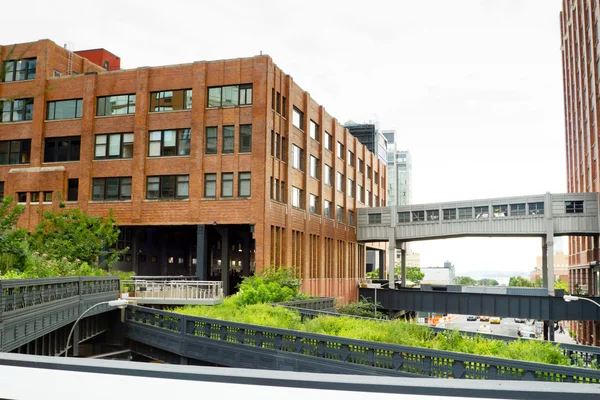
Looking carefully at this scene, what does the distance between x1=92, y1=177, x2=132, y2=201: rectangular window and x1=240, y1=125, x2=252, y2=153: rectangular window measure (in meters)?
10.1

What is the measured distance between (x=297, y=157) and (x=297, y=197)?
367 cm

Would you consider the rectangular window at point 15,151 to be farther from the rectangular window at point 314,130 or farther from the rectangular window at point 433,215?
the rectangular window at point 433,215

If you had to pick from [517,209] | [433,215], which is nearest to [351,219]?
[433,215]

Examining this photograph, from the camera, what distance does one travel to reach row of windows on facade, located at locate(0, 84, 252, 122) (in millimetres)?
47688

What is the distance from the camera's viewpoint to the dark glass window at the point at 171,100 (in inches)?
1916

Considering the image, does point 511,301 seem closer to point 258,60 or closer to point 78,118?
point 258,60

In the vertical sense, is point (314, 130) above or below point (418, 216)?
above

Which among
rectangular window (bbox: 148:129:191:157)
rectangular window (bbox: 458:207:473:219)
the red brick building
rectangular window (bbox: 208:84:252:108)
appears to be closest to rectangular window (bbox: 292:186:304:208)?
the red brick building

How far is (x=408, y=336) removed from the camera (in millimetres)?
19000

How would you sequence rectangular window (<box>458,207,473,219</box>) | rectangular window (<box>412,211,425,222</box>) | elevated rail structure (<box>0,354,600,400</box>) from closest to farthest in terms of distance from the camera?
elevated rail structure (<box>0,354,600,400</box>)
rectangular window (<box>458,207,473,219</box>)
rectangular window (<box>412,211,425,222</box>)

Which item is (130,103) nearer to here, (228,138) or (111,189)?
(111,189)

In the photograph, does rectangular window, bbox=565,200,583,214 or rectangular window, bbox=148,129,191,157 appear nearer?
rectangular window, bbox=148,129,191,157

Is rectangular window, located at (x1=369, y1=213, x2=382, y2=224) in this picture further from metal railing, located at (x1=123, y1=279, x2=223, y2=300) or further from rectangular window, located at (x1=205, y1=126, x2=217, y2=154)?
metal railing, located at (x1=123, y1=279, x2=223, y2=300)

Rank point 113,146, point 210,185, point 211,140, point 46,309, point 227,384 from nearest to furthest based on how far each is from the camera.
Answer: point 227,384 → point 46,309 → point 210,185 → point 211,140 → point 113,146
